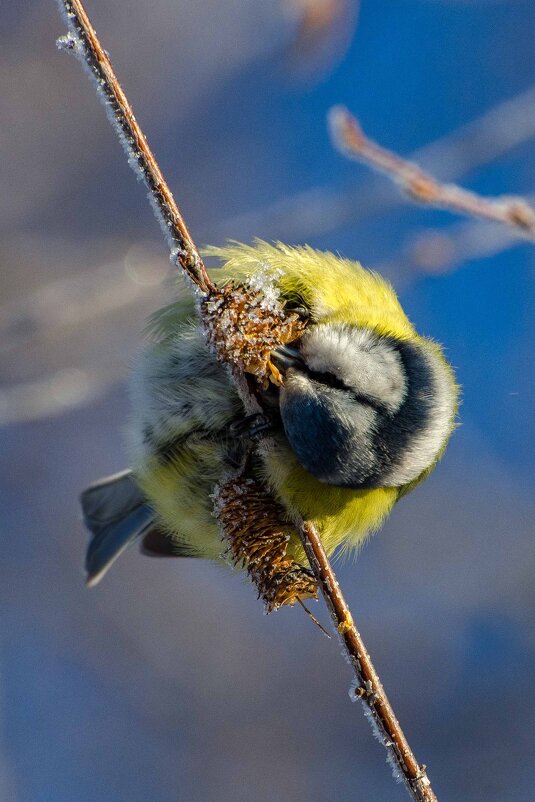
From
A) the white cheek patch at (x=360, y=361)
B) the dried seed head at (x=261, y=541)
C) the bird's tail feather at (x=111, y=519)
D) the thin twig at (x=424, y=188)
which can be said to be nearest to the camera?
the thin twig at (x=424, y=188)

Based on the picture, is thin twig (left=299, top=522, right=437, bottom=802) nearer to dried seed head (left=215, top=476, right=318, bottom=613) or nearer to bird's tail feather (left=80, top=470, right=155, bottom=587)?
dried seed head (left=215, top=476, right=318, bottom=613)

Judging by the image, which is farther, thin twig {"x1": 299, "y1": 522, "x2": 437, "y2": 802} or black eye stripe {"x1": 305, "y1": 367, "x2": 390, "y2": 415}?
black eye stripe {"x1": 305, "y1": 367, "x2": 390, "y2": 415}

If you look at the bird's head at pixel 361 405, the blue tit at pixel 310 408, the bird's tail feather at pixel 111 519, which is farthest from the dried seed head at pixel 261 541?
the bird's tail feather at pixel 111 519

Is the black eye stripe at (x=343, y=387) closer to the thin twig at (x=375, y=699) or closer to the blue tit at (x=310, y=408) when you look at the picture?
the blue tit at (x=310, y=408)

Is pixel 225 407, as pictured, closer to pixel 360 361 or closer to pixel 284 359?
pixel 284 359

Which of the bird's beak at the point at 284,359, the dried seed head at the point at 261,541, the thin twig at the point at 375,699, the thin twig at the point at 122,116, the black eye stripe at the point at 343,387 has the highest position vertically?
the thin twig at the point at 122,116

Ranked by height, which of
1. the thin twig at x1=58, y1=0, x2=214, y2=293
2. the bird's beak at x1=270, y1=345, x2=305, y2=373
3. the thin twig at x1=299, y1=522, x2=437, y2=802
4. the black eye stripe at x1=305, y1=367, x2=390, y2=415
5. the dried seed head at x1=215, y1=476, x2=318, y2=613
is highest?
the thin twig at x1=58, y1=0, x2=214, y2=293

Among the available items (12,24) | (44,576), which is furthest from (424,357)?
(44,576)

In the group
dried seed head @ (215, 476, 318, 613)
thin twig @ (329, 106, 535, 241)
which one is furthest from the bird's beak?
thin twig @ (329, 106, 535, 241)
